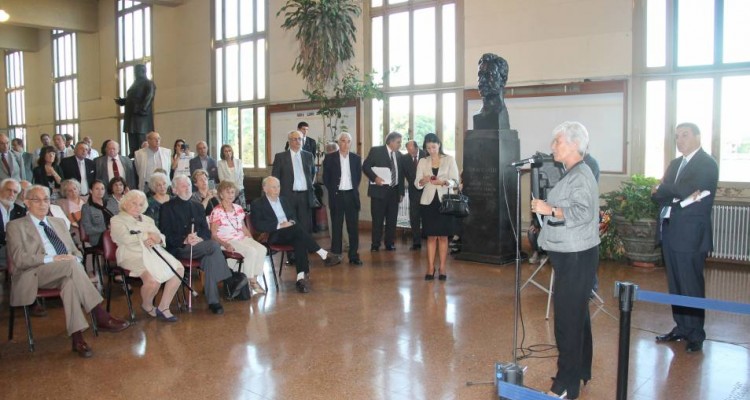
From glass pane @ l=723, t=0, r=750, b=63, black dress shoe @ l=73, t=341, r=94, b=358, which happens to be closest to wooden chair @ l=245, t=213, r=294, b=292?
black dress shoe @ l=73, t=341, r=94, b=358

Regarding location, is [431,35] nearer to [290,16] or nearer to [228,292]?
[290,16]

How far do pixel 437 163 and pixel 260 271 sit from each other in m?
2.16

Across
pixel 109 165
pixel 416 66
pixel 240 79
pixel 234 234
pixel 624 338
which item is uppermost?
pixel 240 79

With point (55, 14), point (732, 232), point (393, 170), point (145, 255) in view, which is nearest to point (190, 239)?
point (145, 255)

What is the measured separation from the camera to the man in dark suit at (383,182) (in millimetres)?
7805

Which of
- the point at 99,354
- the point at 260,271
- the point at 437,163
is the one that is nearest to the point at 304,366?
the point at 99,354

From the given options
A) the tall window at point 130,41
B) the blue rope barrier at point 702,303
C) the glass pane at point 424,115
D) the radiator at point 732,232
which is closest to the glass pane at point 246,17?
the tall window at point 130,41

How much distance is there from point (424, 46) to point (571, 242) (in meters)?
7.70

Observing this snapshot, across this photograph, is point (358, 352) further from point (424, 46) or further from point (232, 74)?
point (232, 74)

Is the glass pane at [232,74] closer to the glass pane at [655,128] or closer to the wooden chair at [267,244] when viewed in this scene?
the wooden chair at [267,244]

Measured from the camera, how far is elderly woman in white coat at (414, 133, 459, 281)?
6375mm

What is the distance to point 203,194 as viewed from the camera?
6.66m

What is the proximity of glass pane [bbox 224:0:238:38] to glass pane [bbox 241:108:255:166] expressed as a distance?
1676mm

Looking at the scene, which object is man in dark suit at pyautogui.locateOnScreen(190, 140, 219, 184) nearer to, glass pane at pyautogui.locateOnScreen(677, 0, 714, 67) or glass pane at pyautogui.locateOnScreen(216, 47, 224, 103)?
glass pane at pyautogui.locateOnScreen(216, 47, 224, 103)
